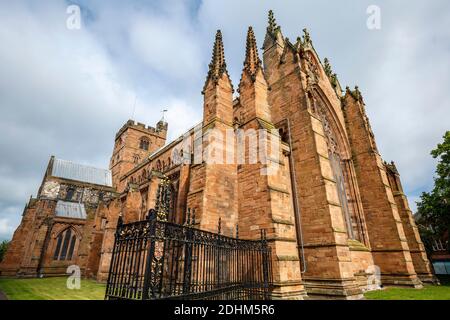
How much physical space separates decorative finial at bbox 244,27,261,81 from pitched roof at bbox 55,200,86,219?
2784 cm

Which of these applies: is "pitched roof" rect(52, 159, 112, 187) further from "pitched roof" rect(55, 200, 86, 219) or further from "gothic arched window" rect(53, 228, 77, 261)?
"gothic arched window" rect(53, 228, 77, 261)

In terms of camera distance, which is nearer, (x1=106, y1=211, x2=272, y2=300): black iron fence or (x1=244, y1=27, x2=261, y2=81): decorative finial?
(x1=106, y1=211, x2=272, y2=300): black iron fence

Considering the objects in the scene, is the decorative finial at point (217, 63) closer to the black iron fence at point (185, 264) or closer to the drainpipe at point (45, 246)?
the black iron fence at point (185, 264)

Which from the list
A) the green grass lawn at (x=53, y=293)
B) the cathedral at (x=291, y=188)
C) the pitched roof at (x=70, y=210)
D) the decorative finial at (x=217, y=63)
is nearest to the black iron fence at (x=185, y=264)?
the cathedral at (x=291, y=188)

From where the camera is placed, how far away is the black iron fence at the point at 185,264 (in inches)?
162

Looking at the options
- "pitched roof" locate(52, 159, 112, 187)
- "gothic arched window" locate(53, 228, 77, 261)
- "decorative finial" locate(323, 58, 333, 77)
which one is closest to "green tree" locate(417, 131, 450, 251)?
"decorative finial" locate(323, 58, 333, 77)

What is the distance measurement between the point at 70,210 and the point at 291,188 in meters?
29.4

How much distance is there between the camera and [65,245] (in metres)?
26.9

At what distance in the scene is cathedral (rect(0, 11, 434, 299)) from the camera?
863 centimetres

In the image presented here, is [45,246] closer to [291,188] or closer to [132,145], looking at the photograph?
[132,145]

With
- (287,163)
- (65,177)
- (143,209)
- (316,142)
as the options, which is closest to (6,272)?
(65,177)

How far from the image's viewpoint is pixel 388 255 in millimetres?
13531

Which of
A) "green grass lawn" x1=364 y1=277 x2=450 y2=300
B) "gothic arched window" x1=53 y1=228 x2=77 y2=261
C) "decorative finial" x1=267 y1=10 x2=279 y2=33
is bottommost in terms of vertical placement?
"green grass lawn" x1=364 y1=277 x2=450 y2=300
